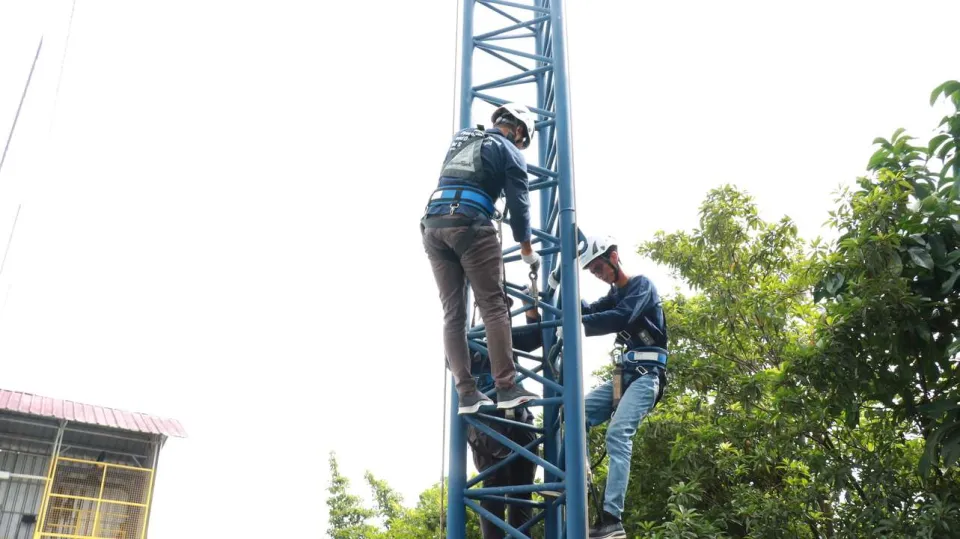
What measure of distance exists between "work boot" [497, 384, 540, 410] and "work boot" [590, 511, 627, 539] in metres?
0.78

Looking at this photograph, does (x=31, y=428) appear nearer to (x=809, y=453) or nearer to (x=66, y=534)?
(x=66, y=534)

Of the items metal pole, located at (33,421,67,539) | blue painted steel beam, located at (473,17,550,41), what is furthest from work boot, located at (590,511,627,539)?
metal pole, located at (33,421,67,539)

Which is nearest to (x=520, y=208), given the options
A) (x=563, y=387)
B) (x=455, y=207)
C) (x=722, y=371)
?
(x=455, y=207)

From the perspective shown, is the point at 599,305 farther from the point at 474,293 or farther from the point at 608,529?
the point at 608,529

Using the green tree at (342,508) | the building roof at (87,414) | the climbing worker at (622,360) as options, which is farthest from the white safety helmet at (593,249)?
the green tree at (342,508)

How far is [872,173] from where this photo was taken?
576 centimetres

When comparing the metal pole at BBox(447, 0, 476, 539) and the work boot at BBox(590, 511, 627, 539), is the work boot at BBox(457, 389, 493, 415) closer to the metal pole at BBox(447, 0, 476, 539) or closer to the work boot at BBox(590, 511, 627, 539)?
the metal pole at BBox(447, 0, 476, 539)

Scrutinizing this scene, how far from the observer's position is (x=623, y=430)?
4316mm

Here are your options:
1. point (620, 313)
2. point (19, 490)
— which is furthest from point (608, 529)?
point (19, 490)

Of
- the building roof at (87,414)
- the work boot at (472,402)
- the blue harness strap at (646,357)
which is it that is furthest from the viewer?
the building roof at (87,414)

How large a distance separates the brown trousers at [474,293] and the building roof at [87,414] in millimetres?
14156

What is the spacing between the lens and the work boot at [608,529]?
405cm

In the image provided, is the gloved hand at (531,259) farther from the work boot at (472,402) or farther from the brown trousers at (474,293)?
the work boot at (472,402)

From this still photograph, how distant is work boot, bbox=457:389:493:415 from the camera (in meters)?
4.34
